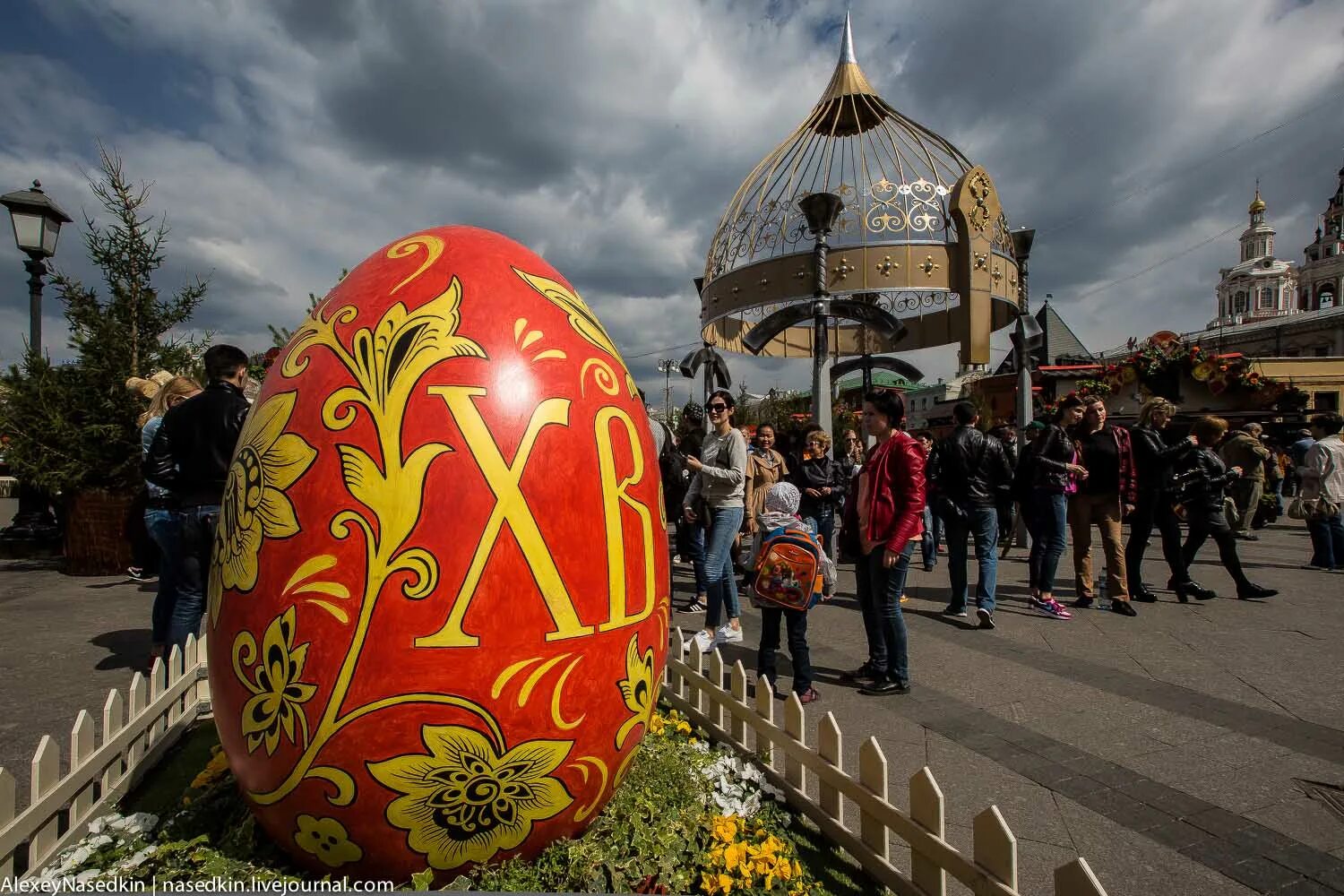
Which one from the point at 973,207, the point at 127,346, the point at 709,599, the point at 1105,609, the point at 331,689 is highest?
the point at 973,207

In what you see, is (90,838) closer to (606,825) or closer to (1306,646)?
(606,825)

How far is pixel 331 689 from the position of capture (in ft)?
6.35

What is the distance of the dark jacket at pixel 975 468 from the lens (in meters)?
6.00

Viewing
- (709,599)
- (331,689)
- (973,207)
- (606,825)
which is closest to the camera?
(331,689)

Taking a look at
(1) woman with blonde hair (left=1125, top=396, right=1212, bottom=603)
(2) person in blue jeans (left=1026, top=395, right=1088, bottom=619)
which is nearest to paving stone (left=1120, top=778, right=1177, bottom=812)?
(2) person in blue jeans (left=1026, top=395, right=1088, bottom=619)

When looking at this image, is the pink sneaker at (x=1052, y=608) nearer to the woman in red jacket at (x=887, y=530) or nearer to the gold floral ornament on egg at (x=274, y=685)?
the woman in red jacket at (x=887, y=530)

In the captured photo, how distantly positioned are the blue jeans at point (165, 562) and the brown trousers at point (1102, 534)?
740 cm

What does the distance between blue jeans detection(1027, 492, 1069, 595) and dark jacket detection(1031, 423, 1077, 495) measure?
9cm

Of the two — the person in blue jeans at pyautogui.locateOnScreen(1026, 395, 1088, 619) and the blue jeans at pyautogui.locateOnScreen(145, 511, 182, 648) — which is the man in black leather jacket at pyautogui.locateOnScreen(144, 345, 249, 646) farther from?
the person in blue jeans at pyautogui.locateOnScreen(1026, 395, 1088, 619)

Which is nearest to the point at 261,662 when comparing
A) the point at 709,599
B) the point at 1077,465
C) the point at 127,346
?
the point at 709,599

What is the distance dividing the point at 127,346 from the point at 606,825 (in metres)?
9.68

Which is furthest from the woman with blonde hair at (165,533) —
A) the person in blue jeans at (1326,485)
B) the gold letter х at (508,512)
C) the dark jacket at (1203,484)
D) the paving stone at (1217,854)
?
the person in blue jeans at (1326,485)

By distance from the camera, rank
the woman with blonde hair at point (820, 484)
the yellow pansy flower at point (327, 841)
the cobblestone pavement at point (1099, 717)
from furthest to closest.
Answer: the woman with blonde hair at point (820, 484) < the cobblestone pavement at point (1099, 717) < the yellow pansy flower at point (327, 841)

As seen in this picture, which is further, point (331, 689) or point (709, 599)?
point (709, 599)
